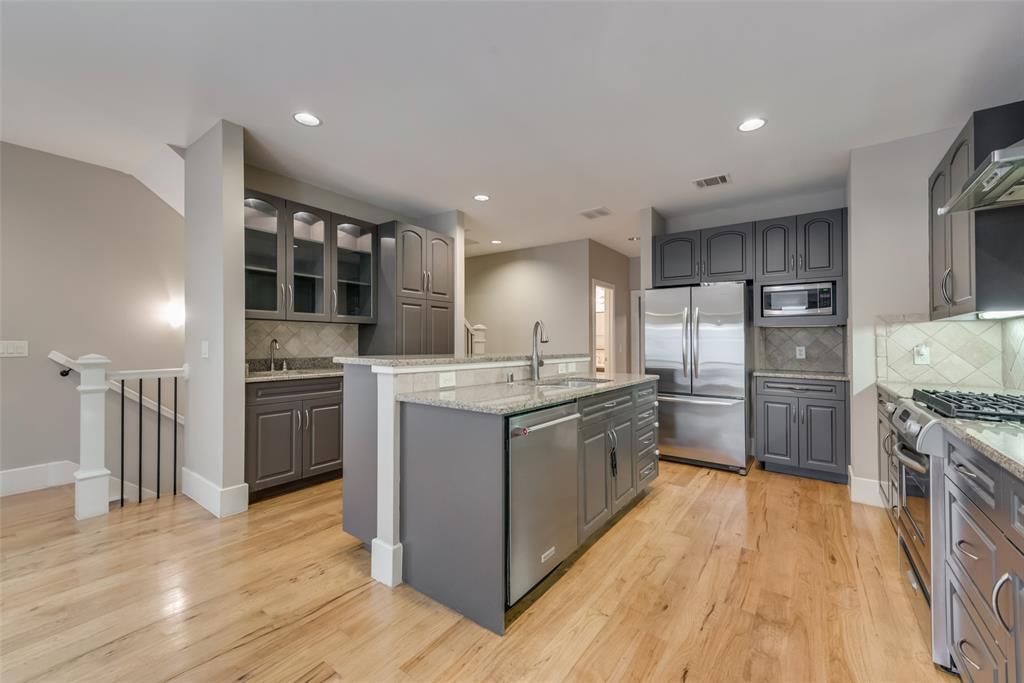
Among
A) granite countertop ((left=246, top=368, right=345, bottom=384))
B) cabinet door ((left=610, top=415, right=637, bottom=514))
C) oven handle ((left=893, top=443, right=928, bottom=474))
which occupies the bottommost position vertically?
cabinet door ((left=610, top=415, right=637, bottom=514))

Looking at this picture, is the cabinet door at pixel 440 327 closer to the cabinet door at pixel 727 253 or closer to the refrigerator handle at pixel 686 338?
the refrigerator handle at pixel 686 338

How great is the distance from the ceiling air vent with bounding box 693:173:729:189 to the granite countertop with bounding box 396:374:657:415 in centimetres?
234

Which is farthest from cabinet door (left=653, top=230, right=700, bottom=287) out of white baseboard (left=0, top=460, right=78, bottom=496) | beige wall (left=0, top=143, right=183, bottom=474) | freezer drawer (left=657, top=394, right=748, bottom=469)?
white baseboard (left=0, top=460, right=78, bottom=496)

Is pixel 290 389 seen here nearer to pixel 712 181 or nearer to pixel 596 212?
pixel 596 212

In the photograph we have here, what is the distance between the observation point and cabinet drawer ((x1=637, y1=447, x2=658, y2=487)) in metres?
3.06

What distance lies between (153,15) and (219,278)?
4.87 feet

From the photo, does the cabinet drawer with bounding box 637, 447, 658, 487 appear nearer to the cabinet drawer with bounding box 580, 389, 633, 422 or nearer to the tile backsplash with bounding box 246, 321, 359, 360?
the cabinet drawer with bounding box 580, 389, 633, 422

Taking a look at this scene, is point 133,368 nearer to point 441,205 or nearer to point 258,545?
point 258,545

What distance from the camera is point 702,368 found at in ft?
13.4

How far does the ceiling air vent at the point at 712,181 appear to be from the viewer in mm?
3814

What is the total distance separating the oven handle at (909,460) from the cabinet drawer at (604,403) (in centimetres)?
135

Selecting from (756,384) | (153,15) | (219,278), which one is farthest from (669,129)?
(219,278)

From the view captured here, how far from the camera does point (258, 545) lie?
251 cm

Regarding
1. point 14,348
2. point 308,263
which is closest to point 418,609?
point 308,263
